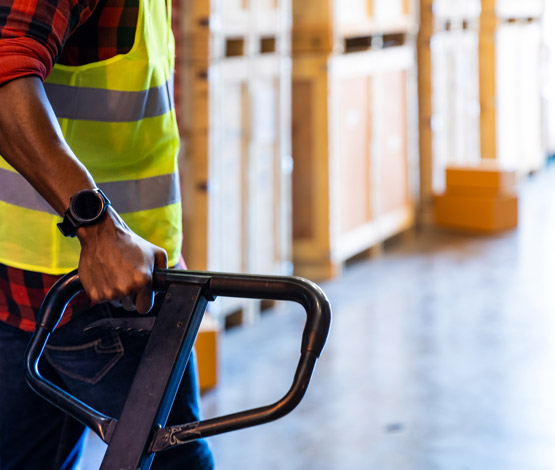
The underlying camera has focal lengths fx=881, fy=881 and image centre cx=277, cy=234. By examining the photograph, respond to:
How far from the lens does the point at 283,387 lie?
13.6 ft

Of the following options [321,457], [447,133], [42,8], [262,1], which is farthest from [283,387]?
[447,133]

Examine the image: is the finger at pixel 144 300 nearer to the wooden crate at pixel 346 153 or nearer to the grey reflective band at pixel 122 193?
the grey reflective band at pixel 122 193

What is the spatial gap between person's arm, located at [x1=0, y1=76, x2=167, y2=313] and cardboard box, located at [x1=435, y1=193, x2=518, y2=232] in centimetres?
678

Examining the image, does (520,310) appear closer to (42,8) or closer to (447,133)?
(447,133)

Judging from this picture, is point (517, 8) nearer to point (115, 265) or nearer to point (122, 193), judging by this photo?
point (122, 193)

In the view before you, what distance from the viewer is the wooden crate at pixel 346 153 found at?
241 inches

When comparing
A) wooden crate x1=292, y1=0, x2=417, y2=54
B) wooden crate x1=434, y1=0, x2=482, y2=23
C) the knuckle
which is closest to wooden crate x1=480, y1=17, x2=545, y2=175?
wooden crate x1=434, y1=0, x2=482, y2=23

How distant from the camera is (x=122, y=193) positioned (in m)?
1.68

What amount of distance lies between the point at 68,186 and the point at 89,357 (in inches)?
17.7

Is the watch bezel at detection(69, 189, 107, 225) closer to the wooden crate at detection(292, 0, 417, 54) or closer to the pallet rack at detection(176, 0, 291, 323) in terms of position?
the pallet rack at detection(176, 0, 291, 323)

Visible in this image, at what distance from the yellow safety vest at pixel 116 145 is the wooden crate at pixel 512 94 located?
772cm

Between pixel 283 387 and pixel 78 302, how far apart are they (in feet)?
8.52

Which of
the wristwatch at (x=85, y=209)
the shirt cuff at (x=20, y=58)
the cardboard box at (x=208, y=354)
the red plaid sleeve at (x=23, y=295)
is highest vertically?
the shirt cuff at (x=20, y=58)

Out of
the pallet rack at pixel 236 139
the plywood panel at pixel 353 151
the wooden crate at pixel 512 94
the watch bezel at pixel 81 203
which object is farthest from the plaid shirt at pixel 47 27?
the wooden crate at pixel 512 94
